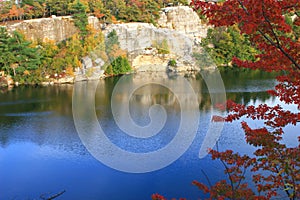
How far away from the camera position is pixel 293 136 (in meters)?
10.3

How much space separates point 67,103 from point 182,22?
17.7 meters

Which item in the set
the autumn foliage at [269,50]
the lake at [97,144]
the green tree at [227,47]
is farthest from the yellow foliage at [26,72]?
the autumn foliage at [269,50]

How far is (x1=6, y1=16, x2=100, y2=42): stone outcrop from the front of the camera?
25.5m

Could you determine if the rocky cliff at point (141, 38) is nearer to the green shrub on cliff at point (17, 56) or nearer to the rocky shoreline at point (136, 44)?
the rocky shoreline at point (136, 44)

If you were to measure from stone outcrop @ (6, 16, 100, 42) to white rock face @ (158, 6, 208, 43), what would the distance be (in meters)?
8.54

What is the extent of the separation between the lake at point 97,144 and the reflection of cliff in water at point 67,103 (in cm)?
4

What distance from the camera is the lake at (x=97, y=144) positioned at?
7.90 metres

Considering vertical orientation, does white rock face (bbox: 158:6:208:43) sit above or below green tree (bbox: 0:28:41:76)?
above

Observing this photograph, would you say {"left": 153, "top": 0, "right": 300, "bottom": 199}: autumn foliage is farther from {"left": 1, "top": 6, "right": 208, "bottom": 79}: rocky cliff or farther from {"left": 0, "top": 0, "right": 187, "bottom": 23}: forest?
{"left": 0, "top": 0, "right": 187, "bottom": 23}: forest

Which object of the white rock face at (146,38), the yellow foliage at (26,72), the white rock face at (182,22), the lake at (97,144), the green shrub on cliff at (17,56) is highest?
the white rock face at (182,22)

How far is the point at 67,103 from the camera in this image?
53.6ft

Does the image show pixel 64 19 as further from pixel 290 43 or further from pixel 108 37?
pixel 290 43

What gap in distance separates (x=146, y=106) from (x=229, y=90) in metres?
5.12

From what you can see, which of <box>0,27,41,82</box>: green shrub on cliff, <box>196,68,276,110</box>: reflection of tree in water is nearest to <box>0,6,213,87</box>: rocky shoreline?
<box>0,27,41,82</box>: green shrub on cliff
